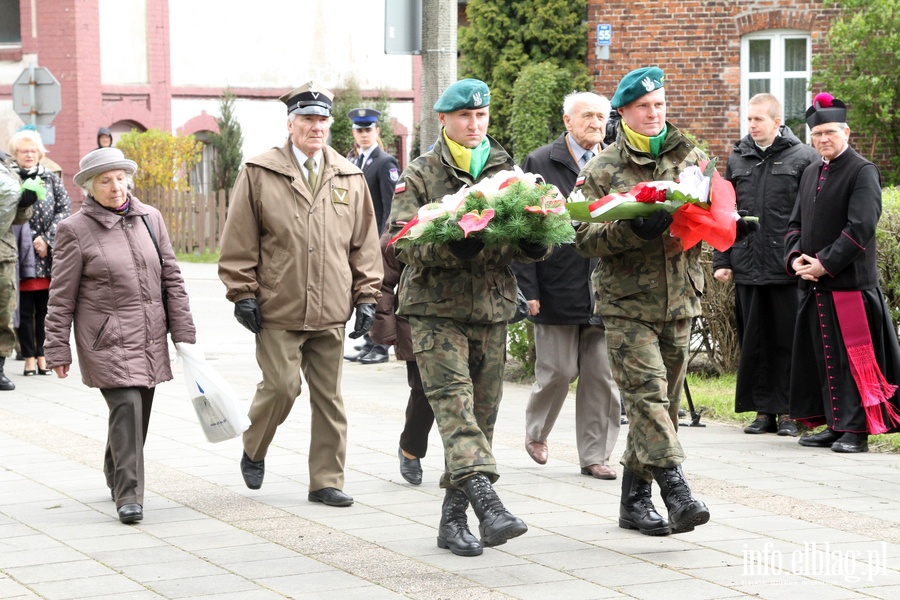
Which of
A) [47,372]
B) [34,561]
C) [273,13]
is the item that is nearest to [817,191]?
[34,561]

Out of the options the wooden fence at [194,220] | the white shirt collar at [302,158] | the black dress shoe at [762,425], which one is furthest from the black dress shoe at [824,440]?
the wooden fence at [194,220]

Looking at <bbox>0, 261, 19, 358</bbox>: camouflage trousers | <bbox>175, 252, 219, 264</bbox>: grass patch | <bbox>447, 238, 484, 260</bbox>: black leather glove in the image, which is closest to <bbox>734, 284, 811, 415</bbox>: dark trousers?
<bbox>447, 238, 484, 260</bbox>: black leather glove

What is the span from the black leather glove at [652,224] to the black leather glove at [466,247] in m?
0.67

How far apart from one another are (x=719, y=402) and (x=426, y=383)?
4.55 m

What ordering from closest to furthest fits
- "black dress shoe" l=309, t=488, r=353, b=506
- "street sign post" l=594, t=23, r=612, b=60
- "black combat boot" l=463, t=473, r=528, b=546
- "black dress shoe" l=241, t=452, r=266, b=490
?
"black combat boot" l=463, t=473, r=528, b=546, "black dress shoe" l=309, t=488, r=353, b=506, "black dress shoe" l=241, t=452, r=266, b=490, "street sign post" l=594, t=23, r=612, b=60

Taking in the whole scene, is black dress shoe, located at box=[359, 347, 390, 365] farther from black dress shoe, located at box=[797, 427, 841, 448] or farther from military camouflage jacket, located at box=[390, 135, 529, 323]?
military camouflage jacket, located at box=[390, 135, 529, 323]

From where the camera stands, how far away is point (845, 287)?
8.62 m

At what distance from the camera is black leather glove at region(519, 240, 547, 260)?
6.00 metres

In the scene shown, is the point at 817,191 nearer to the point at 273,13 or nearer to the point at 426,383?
the point at 426,383

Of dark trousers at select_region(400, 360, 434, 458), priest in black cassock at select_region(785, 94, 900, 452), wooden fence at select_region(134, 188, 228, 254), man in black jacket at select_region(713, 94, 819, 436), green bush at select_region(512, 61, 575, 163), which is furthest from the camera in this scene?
wooden fence at select_region(134, 188, 228, 254)

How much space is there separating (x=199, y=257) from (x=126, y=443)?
20.4m

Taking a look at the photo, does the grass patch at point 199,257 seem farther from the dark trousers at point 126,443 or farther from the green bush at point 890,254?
the dark trousers at point 126,443

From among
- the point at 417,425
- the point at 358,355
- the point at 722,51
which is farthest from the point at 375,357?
the point at 722,51

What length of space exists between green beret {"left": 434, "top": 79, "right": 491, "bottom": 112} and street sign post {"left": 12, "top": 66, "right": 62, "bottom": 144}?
14.2m
